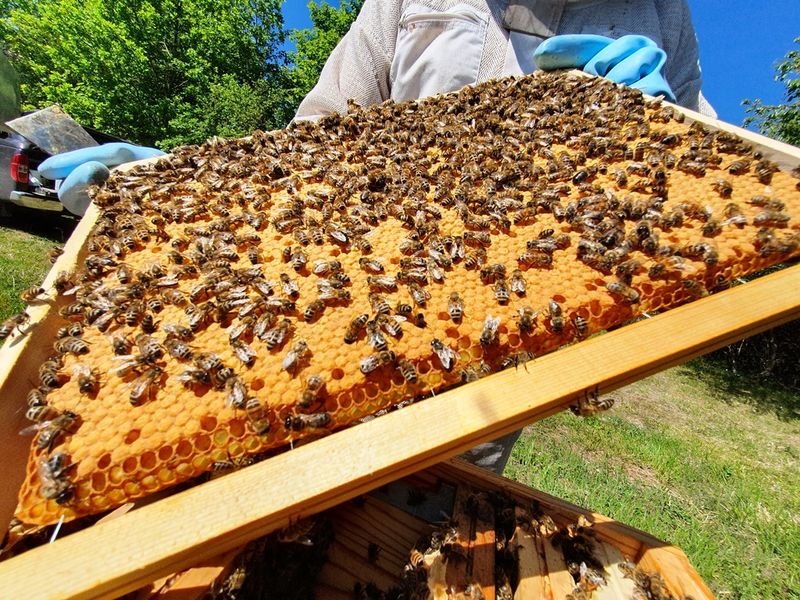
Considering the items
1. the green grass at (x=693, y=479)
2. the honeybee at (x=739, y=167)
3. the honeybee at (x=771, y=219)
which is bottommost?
the green grass at (x=693, y=479)

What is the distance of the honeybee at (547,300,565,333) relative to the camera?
1525 mm

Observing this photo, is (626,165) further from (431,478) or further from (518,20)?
(518,20)

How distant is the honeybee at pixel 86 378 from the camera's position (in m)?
1.46

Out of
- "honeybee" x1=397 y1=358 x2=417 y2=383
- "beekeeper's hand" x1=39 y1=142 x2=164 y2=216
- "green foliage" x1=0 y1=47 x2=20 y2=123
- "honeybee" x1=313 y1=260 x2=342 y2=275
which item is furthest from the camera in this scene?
"green foliage" x1=0 y1=47 x2=20 y2=123

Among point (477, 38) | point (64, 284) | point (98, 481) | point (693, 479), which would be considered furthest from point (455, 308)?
point (693, 479)

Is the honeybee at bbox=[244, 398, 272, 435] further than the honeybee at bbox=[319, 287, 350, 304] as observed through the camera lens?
No

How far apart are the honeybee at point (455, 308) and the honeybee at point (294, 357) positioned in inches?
22.0

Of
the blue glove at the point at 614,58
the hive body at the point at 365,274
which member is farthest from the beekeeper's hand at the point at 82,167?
the blue glove at the point at 614,58

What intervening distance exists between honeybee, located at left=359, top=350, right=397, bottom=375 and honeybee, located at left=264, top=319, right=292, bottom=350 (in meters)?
0.32

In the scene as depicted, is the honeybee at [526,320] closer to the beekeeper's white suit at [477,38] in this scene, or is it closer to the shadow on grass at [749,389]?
the beekeeper's white suit at [477,38]

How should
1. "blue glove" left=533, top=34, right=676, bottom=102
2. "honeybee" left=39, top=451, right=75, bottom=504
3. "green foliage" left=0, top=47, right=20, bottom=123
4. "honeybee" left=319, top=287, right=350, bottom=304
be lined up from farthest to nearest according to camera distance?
"green foliage" left=0, top=47, right=20, bottom=123
"blue glove" left=533, top=34, right=676, bottom=102
"honeybee" left=319, top=287, right=350, bottom=304
"honeybee" left=39, top=451, right=75, bottom=504

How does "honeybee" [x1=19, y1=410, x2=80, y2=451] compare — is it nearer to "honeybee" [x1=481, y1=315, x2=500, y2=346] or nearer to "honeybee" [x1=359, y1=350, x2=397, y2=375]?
"honeybee" [x1=359, y1=350, x2=397, y2=375]

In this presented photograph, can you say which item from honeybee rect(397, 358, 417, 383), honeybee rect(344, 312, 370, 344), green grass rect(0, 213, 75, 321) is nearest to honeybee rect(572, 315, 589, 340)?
honeybee rect(397, 358, 417, 383)

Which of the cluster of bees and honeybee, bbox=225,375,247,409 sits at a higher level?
honeybee, bbox=225,375,247,409
